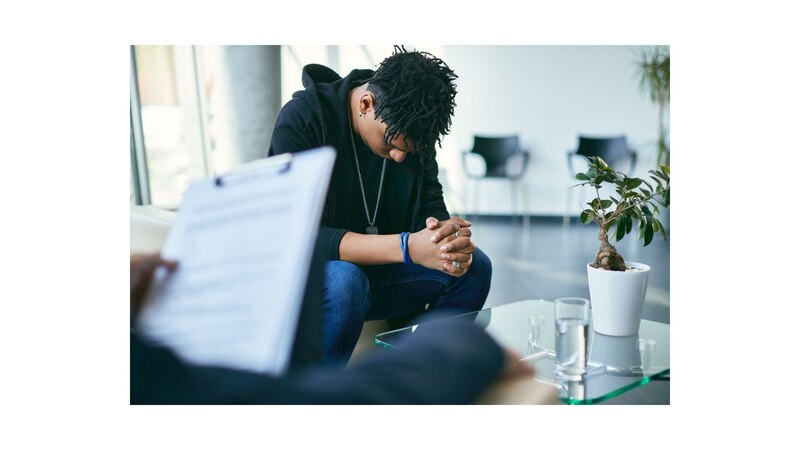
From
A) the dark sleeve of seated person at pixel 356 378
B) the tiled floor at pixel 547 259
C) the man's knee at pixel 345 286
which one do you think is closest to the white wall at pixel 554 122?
the tiled floor at pixel 547 259

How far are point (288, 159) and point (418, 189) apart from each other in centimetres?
114

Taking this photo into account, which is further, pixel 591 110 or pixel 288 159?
pixel 591 110

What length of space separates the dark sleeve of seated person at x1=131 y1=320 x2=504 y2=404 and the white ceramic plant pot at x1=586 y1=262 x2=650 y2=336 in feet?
2.23

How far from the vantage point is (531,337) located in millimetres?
1639

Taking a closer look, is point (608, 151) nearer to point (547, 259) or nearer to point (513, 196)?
point (513, 196)

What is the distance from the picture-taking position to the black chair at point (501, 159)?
477 centimetres

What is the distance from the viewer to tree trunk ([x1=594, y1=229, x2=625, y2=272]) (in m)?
1.66

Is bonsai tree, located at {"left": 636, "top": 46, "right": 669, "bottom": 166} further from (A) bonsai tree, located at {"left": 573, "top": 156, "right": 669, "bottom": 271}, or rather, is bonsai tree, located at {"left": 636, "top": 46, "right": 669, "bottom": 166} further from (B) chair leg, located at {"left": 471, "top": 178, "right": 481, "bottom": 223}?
(A) bonsai tree, located at {"left": 573, "top": 156, "right": 669, "bottom": 271}

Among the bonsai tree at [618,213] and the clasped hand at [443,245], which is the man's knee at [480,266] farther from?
the bonsai tree at [618,213]
